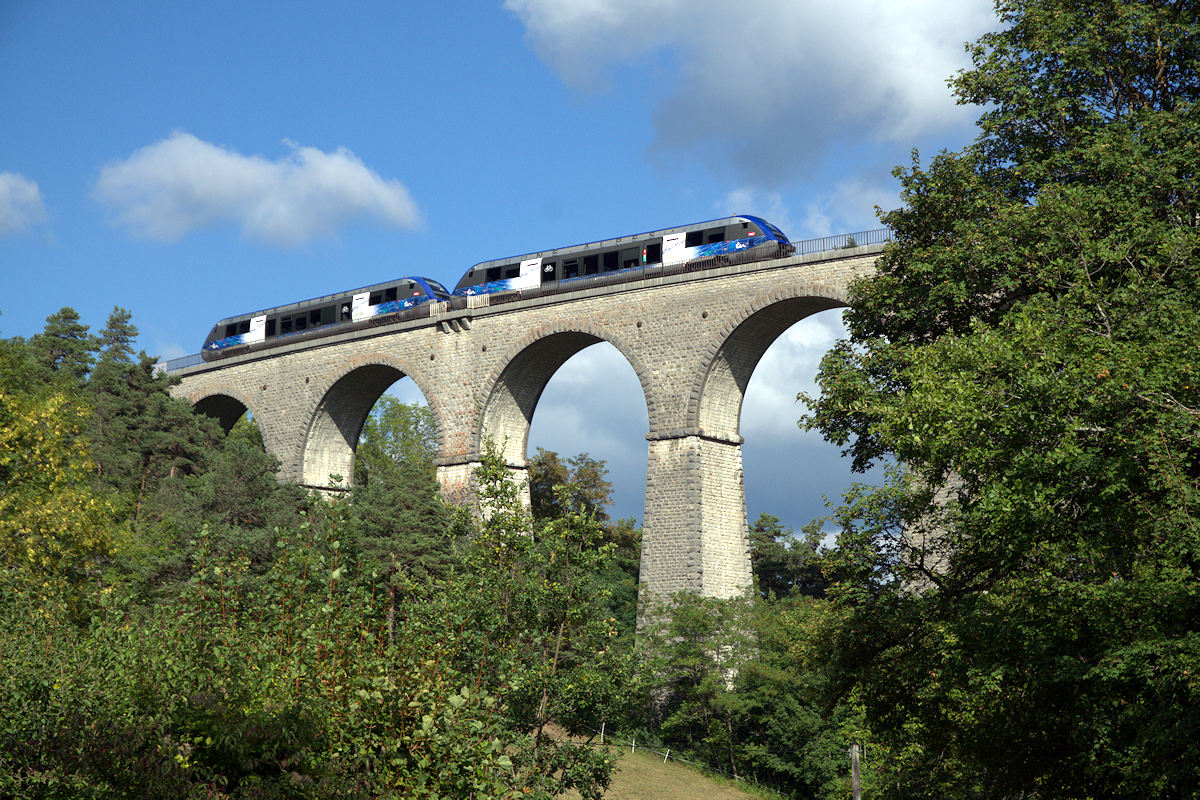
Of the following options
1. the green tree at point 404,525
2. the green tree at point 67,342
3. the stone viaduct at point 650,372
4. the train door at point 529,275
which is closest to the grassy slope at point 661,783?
the stone viaduct at point 650,372

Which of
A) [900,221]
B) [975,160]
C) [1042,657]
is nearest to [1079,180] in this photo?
[975,160]

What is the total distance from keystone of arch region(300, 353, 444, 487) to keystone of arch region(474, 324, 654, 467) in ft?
15.9

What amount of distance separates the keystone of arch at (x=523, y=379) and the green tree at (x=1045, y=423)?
61.0ft

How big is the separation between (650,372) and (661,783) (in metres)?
12.0

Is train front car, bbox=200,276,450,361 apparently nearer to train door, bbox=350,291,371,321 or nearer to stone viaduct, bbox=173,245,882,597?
Answer: train door, bbox=350,291,371,321

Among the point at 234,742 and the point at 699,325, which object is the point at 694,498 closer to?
the point at 699,325

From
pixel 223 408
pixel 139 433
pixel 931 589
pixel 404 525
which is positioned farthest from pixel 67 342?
pixel 931 589

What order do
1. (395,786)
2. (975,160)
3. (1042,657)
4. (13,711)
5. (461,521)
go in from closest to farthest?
(395,786) → (13,711) → (1042,657) → (461,521) → (975,160)

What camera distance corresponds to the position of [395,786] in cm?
771

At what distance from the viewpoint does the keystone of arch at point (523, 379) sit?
3700 centimetres

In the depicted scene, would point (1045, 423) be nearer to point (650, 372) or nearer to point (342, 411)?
point (650, 372)

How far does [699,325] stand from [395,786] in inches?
1035

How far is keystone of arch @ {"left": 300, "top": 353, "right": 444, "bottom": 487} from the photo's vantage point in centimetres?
4288

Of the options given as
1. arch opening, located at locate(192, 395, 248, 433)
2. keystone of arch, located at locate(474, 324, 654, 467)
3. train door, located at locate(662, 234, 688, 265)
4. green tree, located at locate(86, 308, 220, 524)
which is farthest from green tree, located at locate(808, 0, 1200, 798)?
arch opening, located at locate(192, 395, 248, 433)
